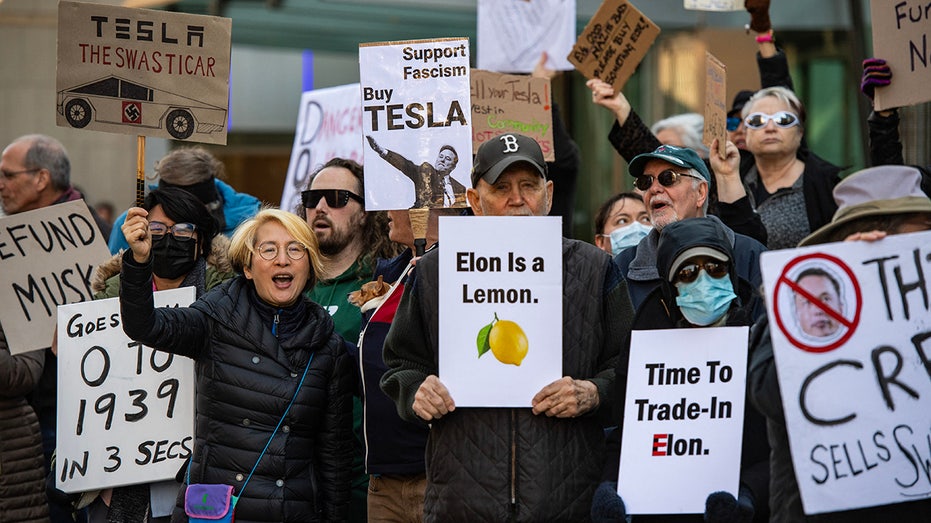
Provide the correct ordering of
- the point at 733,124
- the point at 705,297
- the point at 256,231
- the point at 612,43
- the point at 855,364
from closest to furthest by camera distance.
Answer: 1. the point at 855,364
2. the point at 705,297
3. the point at 256,231
4. the point at 612,43
5. the point at 733,124

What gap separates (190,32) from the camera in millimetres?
5430

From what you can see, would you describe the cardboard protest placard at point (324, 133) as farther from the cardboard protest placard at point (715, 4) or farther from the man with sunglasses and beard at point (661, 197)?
the man with sunglasses and beard at point (661, 197)

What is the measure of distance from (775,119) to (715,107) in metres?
0.60


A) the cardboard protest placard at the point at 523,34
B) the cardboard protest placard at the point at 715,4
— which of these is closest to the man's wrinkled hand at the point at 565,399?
the cardboard protest placard at the point at 715,4

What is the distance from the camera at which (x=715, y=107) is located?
19.1 ft

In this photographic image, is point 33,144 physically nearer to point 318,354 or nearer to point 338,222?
point 338,222

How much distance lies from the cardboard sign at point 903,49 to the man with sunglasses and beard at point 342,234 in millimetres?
2344

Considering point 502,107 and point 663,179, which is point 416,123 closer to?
point 502,107

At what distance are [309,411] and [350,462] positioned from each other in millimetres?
315

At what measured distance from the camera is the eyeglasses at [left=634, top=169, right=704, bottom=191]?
4953 millimetres

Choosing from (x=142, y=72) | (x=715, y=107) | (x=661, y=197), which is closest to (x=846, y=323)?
(x=661, y=197)

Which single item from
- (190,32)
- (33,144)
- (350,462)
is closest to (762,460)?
(350,462)

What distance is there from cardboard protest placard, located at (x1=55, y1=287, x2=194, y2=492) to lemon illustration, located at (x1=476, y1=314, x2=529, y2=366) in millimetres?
1826

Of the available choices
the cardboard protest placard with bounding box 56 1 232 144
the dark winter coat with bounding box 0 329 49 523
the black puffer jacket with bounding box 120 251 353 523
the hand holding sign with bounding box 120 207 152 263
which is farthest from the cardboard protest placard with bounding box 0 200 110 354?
the hand holding sign with bounding box 120 207 152 263
